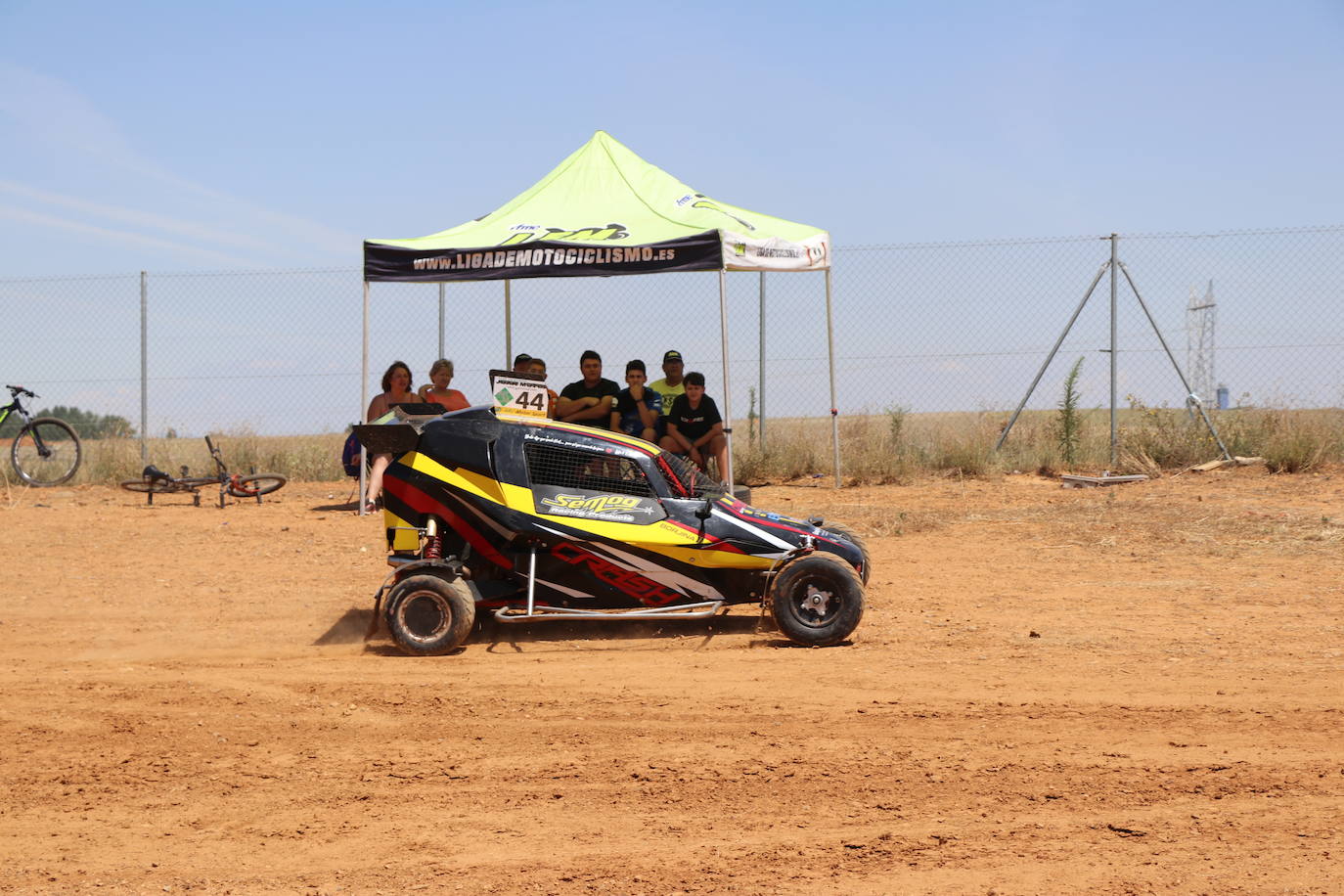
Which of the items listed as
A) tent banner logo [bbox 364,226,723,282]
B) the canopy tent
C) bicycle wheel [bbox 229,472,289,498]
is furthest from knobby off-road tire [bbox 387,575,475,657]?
bicycle wheel [bbox 229,472,289,498]

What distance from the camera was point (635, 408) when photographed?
12.5 m

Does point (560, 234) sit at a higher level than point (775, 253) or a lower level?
higher

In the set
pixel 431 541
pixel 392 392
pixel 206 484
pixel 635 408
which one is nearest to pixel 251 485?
pixel 206 484

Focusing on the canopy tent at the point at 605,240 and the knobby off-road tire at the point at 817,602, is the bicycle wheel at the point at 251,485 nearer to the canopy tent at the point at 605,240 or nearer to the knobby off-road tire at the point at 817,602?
the canopy tent at the point at 605,240

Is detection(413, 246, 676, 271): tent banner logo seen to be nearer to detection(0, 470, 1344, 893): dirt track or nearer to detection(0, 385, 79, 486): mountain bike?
detection(0, 470, 1344, 893): dirt track

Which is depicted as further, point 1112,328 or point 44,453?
point 44,453

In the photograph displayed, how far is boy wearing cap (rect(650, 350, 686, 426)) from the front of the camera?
43.5 feet

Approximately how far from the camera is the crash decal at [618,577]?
7.89 m

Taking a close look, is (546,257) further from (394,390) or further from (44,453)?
(44,453)

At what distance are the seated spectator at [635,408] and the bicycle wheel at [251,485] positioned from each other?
530 centimetres

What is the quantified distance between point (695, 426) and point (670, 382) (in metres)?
0.95

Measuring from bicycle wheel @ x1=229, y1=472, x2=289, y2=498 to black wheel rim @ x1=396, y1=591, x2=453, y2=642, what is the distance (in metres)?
8.20

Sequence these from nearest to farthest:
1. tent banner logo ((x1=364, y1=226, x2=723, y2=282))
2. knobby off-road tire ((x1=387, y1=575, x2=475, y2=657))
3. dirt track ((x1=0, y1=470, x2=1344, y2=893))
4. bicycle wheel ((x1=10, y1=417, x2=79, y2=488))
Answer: dirt track ((x1=0, y1=470, x2=1344, y2=893)), knobby off-road tire ((x1=387, y1=575, x2=475, y2=657)), tent banner logo ((x1=364, y1=226, x2=723, y2=282)), bicycle wheel ((x1=10, y1=417, x2=79, y2=488))

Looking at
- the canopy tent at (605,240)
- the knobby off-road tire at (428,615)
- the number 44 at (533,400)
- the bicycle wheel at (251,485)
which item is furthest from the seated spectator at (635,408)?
the bicycle wheel at (251,485)
